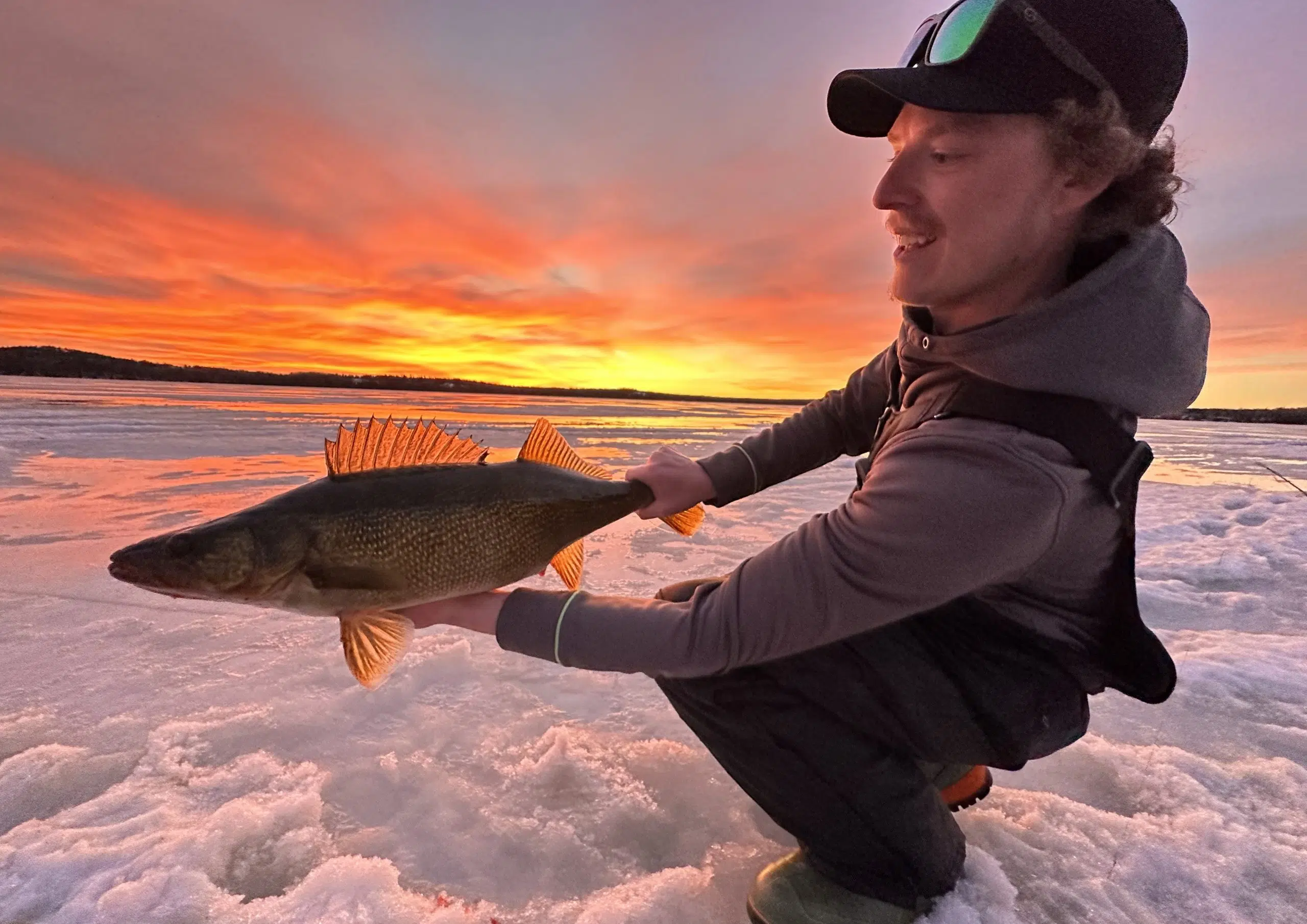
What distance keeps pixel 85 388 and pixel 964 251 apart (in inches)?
1334

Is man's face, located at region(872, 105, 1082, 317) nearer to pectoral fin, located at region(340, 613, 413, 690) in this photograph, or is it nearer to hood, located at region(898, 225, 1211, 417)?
hood, located at region(898, 225, 1211, 417)

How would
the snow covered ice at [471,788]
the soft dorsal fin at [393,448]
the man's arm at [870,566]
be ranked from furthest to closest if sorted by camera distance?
the soft dorsal fin at [393,448], the snow covered ice at [471,788], the man's arm at [870,566]

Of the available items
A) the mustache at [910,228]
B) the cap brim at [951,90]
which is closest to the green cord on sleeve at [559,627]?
the mustache at [910,228]

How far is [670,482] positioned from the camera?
2.50m

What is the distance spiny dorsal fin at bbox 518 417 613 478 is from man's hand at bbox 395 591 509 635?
20.4 inches

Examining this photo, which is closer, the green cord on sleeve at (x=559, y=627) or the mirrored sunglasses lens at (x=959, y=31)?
the mirrored sunglasses lens at (x=959, y=31)

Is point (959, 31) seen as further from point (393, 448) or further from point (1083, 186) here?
point (393, 448)

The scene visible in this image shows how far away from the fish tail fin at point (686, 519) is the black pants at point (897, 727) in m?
0.78

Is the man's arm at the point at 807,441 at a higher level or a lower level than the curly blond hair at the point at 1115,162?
lower

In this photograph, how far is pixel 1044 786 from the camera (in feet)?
7.99

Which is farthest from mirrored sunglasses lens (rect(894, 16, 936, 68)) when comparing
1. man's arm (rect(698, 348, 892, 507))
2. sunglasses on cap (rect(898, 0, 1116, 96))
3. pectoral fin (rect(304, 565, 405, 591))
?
pectoral fin (rect(304, 565, 405, 591))

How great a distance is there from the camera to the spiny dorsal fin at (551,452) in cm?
230

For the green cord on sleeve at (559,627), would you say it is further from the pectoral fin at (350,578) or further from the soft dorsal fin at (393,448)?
the soft dorsal fin at (393,448)

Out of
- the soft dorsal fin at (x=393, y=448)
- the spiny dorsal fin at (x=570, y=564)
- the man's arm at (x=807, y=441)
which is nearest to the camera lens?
the soft dorsal fin at (x=393, y=448)
